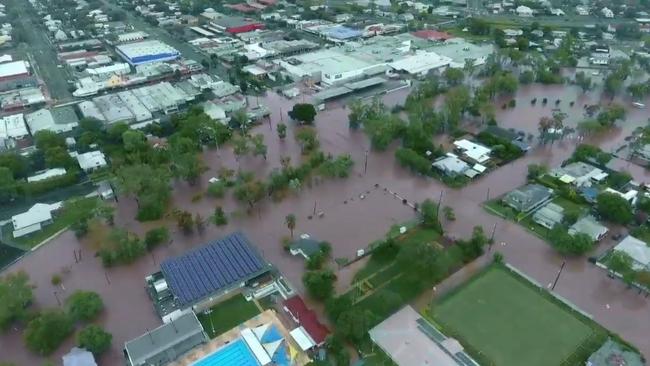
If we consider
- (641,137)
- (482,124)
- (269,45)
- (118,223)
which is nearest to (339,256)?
(118,223)

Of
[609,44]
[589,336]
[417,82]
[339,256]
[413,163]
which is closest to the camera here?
[589,336]

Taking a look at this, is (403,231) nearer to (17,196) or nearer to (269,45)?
(17,196)

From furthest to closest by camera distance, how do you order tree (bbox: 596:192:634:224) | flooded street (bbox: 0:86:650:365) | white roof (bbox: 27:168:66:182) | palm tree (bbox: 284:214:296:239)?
white roof (bbox: 27:168:66:182)
tree (bbox: 596:192:634:224)
palm tree (bbox: 284:214:296:239)
flooded street (bbox: 0:86:650:365)

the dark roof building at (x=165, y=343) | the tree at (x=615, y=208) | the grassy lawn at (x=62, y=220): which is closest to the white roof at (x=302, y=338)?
the dark roof building at (x=165, y=343)

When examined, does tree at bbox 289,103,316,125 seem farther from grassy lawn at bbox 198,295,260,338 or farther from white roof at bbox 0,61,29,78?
white roof at bbox 0,61,29,78

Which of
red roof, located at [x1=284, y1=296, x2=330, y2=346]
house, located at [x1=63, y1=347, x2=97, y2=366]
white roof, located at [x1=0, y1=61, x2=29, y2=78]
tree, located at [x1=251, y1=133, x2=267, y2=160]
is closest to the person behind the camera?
house, located at [x1=63, y1=347, x2=97, y2=366]

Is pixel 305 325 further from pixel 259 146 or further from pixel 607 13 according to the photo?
pixel 607 13

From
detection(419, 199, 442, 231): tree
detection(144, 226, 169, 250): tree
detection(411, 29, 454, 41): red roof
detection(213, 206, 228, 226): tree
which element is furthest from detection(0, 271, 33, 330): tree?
detection(411, 29, 454, 41): red roof
